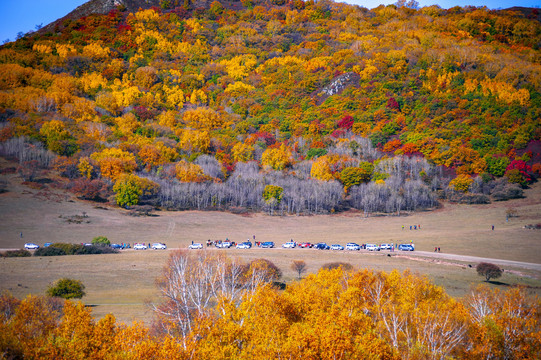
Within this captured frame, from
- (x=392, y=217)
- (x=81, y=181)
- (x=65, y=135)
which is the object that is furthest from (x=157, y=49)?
(x=392, y=217)

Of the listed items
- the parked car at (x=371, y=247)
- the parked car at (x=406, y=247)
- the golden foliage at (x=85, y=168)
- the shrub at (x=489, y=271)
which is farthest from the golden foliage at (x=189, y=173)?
the shrub at (x=489, y=271)

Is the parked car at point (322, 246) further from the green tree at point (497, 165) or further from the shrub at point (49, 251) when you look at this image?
the green tree at point (497, 165)

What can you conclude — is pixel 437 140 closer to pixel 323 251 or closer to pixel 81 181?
pixel 323 251

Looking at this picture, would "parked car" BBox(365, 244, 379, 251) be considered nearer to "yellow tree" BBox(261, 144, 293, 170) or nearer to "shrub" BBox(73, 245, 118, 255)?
"shrub" BBox(73, 245, 118, 255)

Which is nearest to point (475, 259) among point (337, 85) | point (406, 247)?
point (406, 247)

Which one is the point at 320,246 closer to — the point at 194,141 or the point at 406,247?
the point at 406,247
